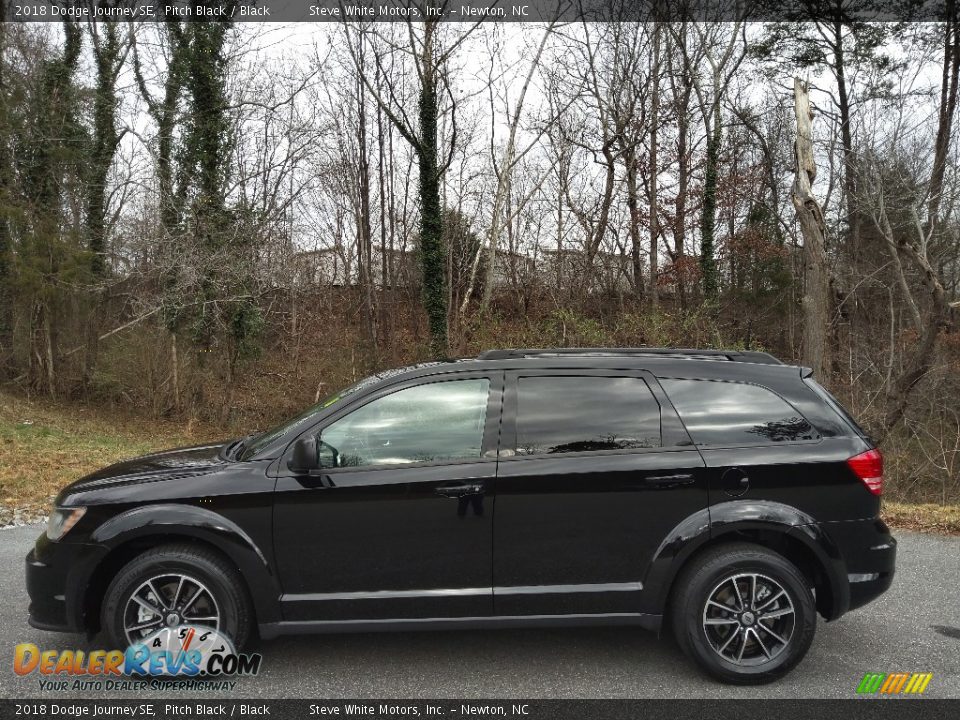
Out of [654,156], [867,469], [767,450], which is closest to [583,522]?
[767,450]

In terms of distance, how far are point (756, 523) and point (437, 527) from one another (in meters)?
1.70

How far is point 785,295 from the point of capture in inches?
974

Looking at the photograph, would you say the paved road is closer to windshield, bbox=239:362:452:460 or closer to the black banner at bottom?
the black banner at bottom

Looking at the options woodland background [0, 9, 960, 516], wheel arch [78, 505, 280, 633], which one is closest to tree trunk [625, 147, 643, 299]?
woodland background [0, 9, 960, 516]

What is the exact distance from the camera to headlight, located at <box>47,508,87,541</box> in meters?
3.46

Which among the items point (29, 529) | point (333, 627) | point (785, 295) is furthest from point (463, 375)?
point (785, 295)

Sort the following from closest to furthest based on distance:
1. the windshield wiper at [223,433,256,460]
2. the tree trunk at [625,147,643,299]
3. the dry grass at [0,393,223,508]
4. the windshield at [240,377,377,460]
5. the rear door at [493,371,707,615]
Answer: the rear door at [493,371,707,615] → the windshield at [240,377,377,460] → the windshield wiper at [223,433,256,460] → the dry grass at [0,393,223,508] → the tree trunk at [625,147,643,299]

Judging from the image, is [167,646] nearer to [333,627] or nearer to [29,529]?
[333,627]

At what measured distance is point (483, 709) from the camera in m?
3.19

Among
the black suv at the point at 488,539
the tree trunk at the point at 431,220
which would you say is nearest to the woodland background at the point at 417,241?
the tree trunk at the point at 431,220

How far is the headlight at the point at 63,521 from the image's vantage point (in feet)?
11.4

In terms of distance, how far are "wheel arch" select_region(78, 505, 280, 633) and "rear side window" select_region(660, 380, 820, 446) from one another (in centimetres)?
242

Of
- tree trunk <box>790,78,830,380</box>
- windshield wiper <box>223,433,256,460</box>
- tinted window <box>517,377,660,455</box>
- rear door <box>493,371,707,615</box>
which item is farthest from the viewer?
tree trunk <box>790,78,830,380</box>

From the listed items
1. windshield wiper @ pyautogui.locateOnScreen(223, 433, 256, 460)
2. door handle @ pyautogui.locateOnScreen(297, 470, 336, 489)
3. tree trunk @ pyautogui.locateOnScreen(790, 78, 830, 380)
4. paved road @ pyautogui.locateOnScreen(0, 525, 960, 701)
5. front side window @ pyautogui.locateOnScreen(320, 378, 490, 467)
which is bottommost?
paved road @ pyautogui.locateOnScreen(0, 525, 960, 701)
